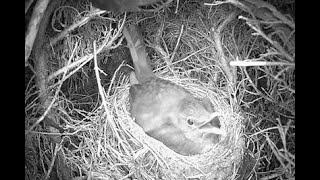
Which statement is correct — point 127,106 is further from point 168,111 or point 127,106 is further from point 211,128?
point 211,128

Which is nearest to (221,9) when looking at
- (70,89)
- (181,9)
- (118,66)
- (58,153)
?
(181,9)

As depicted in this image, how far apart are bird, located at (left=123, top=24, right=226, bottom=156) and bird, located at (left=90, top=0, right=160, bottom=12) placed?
0.19m

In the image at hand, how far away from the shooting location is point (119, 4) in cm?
108

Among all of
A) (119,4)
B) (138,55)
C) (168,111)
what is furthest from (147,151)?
(119,4)

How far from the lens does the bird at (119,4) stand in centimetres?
108

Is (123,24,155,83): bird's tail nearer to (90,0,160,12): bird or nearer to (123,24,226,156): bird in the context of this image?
(123,24,226,156): bird

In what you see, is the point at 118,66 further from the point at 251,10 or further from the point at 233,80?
the point at 251,10

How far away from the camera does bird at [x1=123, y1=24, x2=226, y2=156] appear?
4.19ft

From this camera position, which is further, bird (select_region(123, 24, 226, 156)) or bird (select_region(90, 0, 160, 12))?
bird (select_region(123, 24, 226, 156))

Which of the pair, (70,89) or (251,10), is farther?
(70,89)

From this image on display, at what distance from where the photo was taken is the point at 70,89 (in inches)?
51.0

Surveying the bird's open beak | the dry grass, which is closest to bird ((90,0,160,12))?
the dry grass
